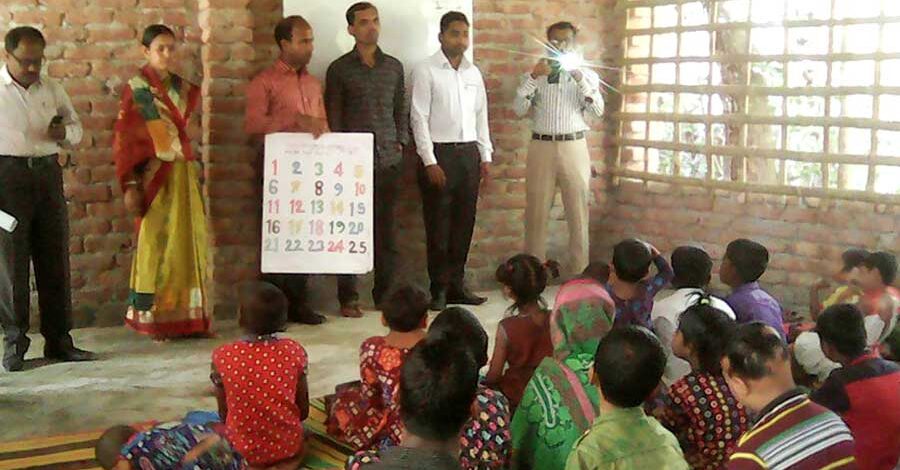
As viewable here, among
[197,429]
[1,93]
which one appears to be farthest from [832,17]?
[197,429]

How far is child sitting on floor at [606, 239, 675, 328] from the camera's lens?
12.1 ft

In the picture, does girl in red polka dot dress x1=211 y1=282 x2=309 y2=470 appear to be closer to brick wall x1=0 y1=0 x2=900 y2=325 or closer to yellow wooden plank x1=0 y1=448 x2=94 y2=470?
yellow wooden plank x1=0 y1=448 x2=94 y2=470

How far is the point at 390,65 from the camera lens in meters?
5.77

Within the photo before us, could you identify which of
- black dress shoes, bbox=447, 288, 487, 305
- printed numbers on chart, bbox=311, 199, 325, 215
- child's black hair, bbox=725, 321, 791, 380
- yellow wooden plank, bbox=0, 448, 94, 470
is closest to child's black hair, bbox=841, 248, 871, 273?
child's black hair, bbox=725, 321, 791, 380

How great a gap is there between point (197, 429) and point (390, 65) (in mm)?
3625

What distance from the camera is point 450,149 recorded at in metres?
5.98

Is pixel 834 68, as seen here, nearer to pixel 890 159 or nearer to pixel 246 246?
pixel 890 159

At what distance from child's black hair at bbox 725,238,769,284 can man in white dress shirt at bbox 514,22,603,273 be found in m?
2.58

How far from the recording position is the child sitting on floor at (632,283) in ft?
12.1

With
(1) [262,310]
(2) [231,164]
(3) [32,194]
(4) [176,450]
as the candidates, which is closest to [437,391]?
(4) [176,450]

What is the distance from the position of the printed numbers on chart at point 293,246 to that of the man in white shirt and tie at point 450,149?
910 millimetres

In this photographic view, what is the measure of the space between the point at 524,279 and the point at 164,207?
2.40 meters

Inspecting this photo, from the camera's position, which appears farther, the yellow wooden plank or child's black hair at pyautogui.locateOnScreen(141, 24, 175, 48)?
child's black hair at pyautogui.locateOnScreen(141, 24, 175, 48)

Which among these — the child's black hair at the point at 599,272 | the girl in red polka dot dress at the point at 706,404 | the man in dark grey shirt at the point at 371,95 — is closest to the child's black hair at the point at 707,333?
the girl in red polka dot dress at the point at 706,404
